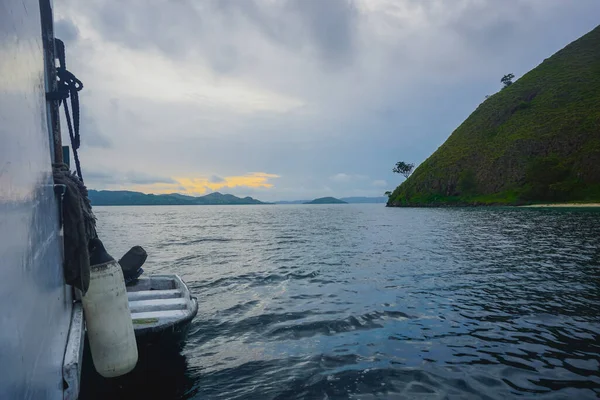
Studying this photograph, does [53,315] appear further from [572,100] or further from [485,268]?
[572,100]

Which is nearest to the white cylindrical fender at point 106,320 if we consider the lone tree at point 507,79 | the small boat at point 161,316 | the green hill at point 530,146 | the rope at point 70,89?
the small boat at point 161,316

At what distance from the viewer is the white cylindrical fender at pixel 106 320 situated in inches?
246

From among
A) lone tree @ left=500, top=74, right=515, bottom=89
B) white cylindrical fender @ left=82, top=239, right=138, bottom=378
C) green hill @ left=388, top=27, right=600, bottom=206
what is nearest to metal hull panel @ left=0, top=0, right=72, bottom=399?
white cylindrical fender @ left=82, top=239, right=138, bottom=378

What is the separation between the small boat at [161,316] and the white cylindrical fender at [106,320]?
914 millimetres

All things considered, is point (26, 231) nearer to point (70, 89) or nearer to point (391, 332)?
point (70, 89)

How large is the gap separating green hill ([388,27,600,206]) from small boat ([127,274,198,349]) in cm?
10449

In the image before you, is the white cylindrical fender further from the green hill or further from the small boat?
the green hill

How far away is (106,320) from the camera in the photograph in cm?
631

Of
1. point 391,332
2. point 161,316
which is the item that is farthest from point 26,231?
point 391,332

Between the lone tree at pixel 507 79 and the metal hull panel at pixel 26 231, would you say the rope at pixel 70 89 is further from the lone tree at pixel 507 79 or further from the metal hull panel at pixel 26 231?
the lone tree at pixel 507 79

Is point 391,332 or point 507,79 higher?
point 507,79

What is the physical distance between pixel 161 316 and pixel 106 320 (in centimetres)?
195

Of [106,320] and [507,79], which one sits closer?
[106,320]

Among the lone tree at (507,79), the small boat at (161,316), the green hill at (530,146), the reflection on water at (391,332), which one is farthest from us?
the lone tree at (507,79)
